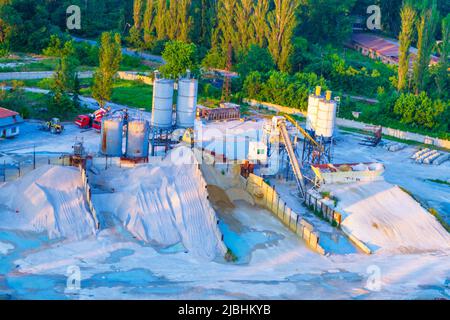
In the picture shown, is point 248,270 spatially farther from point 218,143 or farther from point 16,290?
point 218,143

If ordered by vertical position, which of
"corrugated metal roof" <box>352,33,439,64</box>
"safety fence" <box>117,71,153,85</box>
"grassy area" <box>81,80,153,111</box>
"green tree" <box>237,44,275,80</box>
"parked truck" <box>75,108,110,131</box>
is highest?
"corrugated metal roof" <box>352,33,439,64</box>

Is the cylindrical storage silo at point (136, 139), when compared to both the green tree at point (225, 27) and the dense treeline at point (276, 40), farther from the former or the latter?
the green tree at point (225, 27)

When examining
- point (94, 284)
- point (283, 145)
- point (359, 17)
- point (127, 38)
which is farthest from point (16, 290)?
point (359, 17)

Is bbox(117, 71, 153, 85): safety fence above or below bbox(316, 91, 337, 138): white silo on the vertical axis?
below

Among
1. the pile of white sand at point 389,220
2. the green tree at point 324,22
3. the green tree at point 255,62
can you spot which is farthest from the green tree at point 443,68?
the pile of white sand at point 389,220

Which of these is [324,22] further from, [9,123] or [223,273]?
[223,273]

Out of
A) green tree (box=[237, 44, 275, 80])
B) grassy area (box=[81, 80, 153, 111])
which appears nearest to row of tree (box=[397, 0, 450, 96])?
green tree (box=[237, 44, 275, 80])

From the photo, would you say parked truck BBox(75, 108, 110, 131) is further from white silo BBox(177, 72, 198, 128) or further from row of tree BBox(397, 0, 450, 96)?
row of tree BBox(397, 0, 450, 96)
